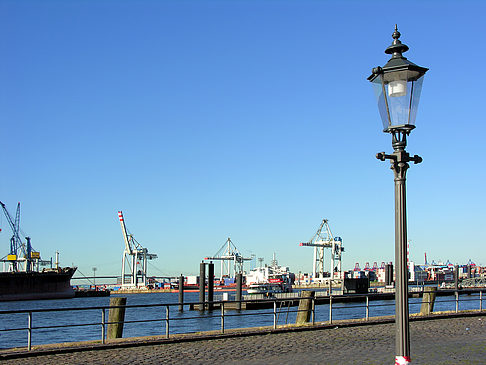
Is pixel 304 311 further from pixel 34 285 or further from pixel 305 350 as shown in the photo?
pixel 34 285

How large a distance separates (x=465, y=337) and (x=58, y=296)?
10992cm

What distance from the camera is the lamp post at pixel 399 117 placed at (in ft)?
23.0

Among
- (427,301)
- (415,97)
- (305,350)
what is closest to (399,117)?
(415,97)

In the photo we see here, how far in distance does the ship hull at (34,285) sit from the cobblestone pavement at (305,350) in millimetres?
100210

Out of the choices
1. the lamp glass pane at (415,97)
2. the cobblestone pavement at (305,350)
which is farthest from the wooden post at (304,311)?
Answer: the lamp glass pane at (415,97)

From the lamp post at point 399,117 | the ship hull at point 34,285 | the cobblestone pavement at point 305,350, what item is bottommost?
the ship hull at point 34,285

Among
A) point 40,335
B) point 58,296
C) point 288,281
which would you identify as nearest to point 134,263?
point 58,296

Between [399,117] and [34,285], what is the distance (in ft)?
372

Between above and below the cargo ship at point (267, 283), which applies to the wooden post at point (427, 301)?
above

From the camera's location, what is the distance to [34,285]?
11081 cm

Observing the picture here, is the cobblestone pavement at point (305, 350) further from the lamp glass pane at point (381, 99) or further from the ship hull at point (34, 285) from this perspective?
the ship hull at point (34, 285)

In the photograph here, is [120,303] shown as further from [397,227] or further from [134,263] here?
[134,263]

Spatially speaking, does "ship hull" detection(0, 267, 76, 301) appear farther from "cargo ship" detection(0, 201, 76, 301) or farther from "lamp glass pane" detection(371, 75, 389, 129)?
"lamp glass pane" detection(371, 75, 389, 129)

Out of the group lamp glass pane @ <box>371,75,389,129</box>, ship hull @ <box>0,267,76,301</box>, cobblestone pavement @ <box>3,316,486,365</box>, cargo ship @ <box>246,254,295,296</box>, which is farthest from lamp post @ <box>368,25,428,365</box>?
ship hull @ <box>0,267,76,301</box>
